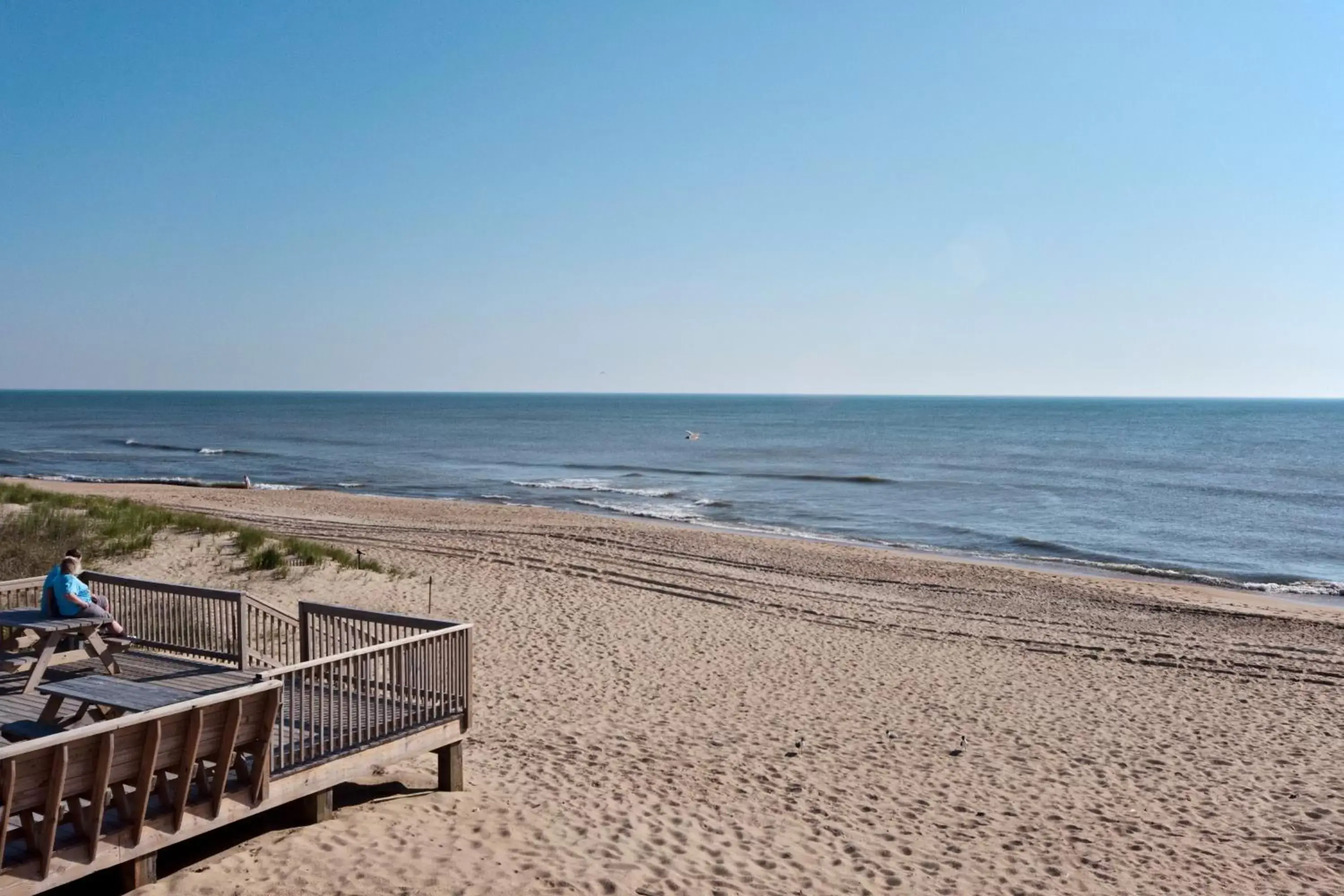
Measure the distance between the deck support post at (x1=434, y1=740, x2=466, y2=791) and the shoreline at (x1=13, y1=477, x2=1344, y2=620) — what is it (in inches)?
745

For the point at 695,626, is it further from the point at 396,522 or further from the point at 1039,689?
the point at 396,522

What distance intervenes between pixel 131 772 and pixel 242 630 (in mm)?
3967

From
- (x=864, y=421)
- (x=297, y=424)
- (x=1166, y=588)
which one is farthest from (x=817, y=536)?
(x=864, y=421)

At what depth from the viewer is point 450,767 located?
779 cm

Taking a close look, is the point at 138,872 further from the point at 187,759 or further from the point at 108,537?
the point at 108,537

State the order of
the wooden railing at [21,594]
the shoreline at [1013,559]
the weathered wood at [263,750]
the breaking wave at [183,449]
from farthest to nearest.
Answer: the breaking wave at [183,449] → the shoreline at [1013,559] → the wooden railing at [21,594] → the weathered wood at [263,750]

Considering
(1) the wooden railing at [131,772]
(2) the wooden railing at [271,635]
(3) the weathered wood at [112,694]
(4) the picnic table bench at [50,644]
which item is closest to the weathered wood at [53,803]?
(1) the wooden railing at [131,772]

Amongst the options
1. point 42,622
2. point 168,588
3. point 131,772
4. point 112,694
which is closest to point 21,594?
point 168,588

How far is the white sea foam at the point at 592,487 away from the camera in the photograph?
4412cm

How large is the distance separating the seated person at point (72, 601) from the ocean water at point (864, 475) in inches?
981

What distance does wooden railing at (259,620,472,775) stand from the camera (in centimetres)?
661

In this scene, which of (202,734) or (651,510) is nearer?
(202,734)

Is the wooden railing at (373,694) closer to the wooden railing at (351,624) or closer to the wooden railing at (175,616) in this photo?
the wooden railing at (351,624)

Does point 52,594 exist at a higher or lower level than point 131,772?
higher
